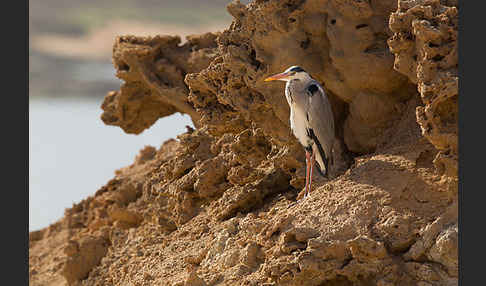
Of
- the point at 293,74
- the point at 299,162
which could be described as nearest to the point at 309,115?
the point at 293,74

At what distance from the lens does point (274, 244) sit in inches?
209

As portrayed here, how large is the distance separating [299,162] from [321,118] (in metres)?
0.96

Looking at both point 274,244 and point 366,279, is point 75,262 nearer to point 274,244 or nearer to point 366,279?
point 274,244

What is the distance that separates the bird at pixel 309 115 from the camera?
5.99 m

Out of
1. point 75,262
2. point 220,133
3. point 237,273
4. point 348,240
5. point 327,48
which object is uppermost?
point 327,48

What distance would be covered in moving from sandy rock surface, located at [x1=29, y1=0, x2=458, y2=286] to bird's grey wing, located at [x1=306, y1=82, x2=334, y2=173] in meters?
0.28

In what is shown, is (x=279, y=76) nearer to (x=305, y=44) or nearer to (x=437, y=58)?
(x=305, y=44)

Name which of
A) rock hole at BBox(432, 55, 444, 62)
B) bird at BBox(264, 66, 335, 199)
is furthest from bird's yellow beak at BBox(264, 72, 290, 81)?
rock hole at BBox(432, 55, 444, 62)

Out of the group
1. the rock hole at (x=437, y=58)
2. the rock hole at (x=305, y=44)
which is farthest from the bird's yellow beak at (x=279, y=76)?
the rock hole at (x=437, y=58)

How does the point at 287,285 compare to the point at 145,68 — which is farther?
the point at 145,68

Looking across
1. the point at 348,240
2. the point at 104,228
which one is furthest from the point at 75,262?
the point at 348,240

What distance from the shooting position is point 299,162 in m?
6.96

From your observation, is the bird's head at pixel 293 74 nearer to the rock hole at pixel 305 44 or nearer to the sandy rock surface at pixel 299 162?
the sandy rock surface at pixel 299 162

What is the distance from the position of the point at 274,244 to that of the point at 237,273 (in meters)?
0.41
